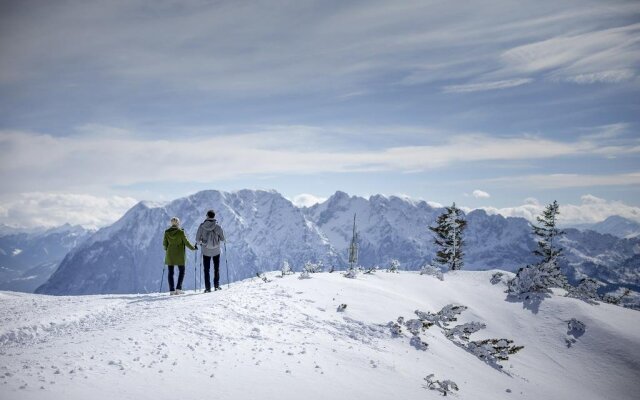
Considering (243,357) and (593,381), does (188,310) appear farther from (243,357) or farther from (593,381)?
(593,381)

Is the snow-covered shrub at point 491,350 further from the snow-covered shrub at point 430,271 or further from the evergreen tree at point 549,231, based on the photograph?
the evergreen tree at point 549,231

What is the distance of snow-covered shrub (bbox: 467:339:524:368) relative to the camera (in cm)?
1514

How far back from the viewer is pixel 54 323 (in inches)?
465

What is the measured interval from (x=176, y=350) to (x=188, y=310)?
2.81 meters

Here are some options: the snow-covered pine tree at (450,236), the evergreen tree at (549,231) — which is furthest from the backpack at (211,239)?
the evergreen tree at (549,231)

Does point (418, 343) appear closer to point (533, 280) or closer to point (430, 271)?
point (430, 271)

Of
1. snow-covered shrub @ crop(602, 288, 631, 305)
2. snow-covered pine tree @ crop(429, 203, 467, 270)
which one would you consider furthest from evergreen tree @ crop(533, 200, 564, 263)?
snow-covered shrub @ crop(602, 288, 631, 305)

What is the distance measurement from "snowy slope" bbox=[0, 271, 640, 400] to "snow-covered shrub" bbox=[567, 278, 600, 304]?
978 mm

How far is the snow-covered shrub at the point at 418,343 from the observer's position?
13.0 metres

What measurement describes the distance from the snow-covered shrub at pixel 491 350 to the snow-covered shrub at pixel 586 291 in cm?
896

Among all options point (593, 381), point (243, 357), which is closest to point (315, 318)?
point (243, 357)

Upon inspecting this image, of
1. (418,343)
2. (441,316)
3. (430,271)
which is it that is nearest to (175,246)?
(418,343)

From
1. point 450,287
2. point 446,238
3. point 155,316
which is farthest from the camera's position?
point 446,238

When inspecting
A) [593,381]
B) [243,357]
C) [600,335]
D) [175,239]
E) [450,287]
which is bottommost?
[593,381]
